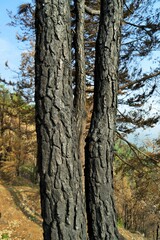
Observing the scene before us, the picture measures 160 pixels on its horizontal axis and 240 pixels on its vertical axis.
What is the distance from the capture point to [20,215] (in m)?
9.47

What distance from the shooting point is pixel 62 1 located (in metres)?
2.12

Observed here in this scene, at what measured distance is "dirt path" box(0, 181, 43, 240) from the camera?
761 centimetres

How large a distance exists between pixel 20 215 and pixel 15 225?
108 centimetres

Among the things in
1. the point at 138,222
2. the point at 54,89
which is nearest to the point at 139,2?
the point at 54,89

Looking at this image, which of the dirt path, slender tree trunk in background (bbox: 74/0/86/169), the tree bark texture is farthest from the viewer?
the dirt path

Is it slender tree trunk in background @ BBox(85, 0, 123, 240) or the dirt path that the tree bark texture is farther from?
the dirt path

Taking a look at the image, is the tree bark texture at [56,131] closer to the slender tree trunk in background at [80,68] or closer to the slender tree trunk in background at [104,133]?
the slender tree trunk in background at [104,133]

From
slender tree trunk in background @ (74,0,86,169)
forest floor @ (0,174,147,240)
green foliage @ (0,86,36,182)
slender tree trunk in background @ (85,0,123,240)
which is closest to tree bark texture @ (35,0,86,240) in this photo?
slender tree trunk in background @ (85,0,123,240)

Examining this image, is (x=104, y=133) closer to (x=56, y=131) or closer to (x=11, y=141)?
(x=56, y=131)

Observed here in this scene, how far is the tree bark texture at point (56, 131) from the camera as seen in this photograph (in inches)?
76.8

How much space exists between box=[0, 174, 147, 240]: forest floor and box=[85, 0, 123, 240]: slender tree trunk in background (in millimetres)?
5844

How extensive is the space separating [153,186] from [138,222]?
59.2ft

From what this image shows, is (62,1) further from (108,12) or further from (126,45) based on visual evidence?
(126,45)

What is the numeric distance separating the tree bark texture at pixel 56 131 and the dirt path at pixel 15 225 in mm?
6127
